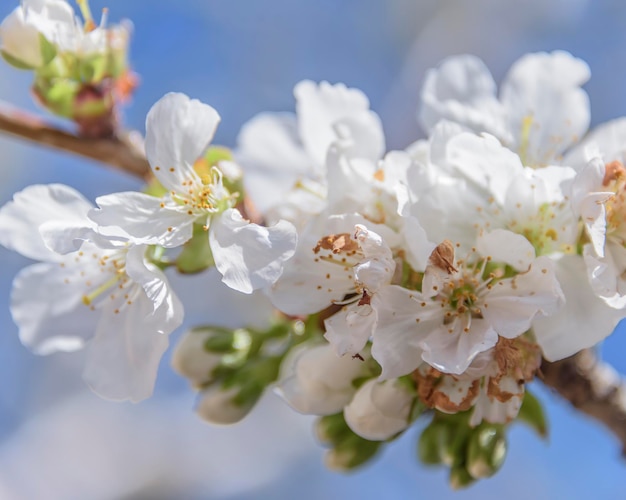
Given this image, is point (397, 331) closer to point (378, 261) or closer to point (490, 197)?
point (378, 261)

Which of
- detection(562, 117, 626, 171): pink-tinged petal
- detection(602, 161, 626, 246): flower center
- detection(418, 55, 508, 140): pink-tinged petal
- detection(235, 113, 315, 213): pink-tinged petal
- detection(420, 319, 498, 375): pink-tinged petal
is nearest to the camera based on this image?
detection(420, 319, 498, 375): pink-tinged petal

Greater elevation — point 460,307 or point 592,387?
point 460,307

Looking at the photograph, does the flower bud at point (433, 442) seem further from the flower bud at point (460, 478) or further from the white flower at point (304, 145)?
the white flower at point (304, 145)

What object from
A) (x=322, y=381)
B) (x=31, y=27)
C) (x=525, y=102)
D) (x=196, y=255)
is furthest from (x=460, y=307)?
(x=31, y=27)

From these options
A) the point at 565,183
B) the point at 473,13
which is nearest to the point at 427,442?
the point at 565,183

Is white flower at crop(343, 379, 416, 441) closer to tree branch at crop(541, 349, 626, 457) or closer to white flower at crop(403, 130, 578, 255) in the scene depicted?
white flower at crop(403, 130, 578, 255)

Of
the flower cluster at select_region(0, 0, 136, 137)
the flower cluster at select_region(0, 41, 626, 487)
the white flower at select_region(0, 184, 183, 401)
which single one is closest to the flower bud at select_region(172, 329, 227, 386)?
the flower cluster at select_region(0, 41, 626, 487)
